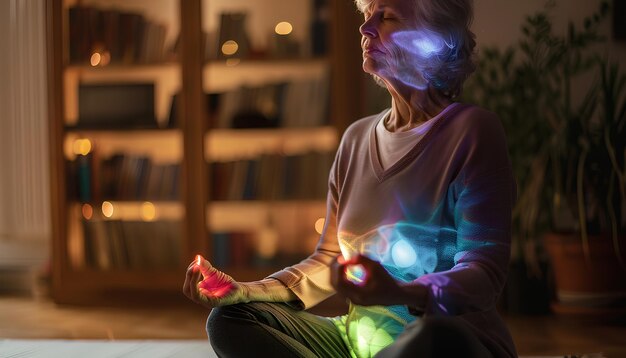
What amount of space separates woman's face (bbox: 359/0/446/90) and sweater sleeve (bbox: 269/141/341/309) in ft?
0.70

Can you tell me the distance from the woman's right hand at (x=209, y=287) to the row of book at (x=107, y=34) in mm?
2454

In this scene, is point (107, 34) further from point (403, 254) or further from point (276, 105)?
point (403, 254)

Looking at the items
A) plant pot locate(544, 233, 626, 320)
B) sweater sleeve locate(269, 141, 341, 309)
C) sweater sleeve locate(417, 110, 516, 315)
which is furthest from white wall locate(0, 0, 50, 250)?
sweater sleeve locate(417, 110, 516, 315)

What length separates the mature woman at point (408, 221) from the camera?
108 centimetres

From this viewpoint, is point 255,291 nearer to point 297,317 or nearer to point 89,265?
point 297,317

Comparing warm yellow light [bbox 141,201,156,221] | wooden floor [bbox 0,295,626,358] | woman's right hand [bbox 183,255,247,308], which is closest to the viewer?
woman's right hand [bbox 183,255,247,308]


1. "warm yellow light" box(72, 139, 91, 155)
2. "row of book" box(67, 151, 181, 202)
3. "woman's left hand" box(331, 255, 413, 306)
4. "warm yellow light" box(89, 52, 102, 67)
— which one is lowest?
"row of book" box(67, 151, 181, 202)

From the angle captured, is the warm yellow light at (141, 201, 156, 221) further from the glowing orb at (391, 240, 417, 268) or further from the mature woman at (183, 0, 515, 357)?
the glowing orb at (391, 240, 417, 268)

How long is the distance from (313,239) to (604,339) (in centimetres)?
125

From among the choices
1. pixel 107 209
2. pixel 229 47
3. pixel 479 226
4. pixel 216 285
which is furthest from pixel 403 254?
pixel 107 209

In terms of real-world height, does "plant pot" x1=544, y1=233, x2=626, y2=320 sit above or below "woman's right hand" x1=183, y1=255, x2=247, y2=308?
below

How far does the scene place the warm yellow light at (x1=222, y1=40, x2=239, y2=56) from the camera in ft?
11.0

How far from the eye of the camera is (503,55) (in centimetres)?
329

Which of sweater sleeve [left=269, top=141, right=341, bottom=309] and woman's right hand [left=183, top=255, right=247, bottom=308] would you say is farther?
sweater sleeve [left=269, top=141, right=341, bottom=309]
